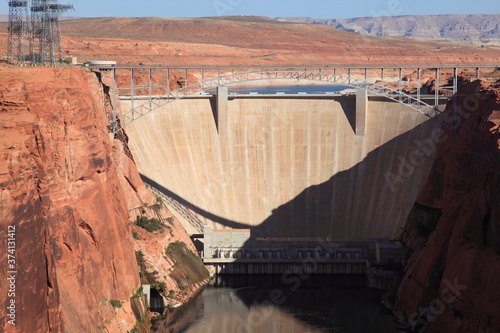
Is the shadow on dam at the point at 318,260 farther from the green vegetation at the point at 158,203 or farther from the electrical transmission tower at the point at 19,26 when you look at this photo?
the electrical transmission tower at the point at 19,26

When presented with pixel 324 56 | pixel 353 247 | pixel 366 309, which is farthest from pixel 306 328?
pixel 324 56

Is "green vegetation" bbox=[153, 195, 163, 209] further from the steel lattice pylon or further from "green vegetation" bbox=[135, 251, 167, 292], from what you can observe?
the steel lattice pylon

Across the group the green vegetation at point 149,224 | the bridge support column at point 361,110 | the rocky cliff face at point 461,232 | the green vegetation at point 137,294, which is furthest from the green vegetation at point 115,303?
the bridge support column at point 361,110

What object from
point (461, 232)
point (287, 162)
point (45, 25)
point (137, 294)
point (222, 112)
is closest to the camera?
point (461, 232)

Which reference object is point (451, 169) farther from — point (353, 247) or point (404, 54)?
point (404, 54)

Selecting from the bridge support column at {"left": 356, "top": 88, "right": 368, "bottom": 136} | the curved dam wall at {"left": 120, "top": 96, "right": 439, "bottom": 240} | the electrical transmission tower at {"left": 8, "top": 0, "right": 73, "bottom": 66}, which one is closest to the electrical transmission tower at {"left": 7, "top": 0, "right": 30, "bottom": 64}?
the electrical transmission tower at {"left": 8, "top": 0, "right": 73, "bottom": 66}

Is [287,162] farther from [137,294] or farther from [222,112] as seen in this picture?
[137,294]

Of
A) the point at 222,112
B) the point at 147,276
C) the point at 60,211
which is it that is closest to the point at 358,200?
the point at 222,112
